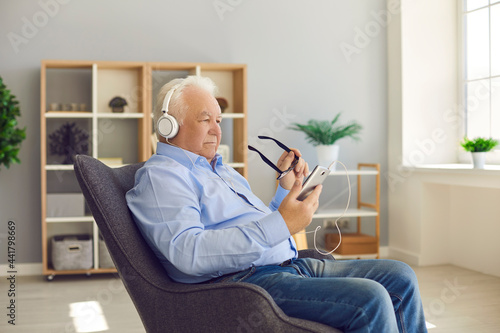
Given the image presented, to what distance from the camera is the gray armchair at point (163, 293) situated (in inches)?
56.3

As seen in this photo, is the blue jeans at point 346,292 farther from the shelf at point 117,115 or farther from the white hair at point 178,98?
the shelf at point 117,115

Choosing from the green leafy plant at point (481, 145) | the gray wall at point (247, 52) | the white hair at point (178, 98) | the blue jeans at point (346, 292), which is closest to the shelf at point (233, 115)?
the gray wall at point (247, 52)

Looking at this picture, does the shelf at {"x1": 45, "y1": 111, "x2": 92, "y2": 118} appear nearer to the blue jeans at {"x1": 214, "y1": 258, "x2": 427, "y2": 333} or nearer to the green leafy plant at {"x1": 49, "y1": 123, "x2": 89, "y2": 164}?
the green leafy plant at {"x1": 49, "y1": 123, "x2": 89, "y2": 164}

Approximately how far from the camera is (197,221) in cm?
161

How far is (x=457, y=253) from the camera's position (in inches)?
176

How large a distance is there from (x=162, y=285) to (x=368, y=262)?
0.65 meters

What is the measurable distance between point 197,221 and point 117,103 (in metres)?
2.73

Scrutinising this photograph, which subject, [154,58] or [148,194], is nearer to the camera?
[148,194]

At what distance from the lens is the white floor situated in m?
2.94

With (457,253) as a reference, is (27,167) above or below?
above

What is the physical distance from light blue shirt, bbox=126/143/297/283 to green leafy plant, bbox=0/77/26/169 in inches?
89.4

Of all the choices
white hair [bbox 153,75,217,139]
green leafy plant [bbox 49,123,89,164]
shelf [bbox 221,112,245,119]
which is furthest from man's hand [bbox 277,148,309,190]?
green leafy plant [bbox 49,123,89,164]

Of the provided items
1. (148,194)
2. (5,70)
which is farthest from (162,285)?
(5,70)

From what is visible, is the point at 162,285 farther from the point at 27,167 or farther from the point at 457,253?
the point at 457,253
